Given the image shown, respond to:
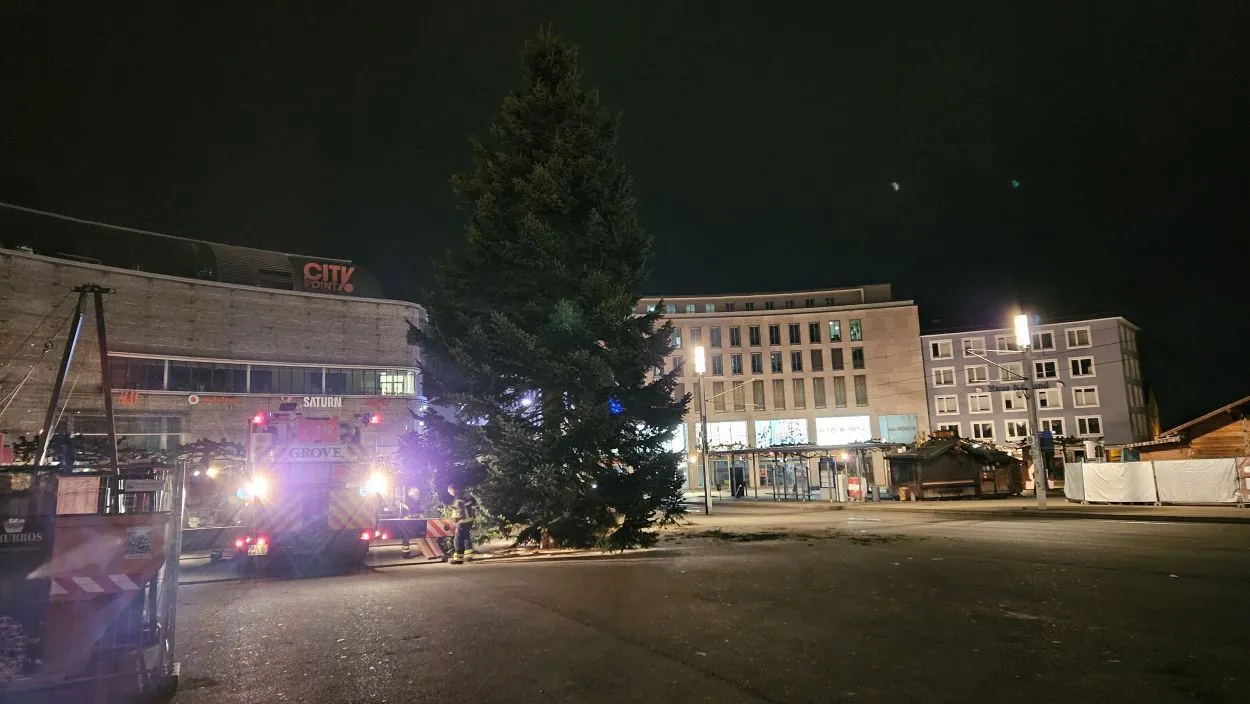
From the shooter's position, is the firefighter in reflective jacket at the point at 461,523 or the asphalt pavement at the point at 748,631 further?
the firefighter in reflective jacket at the point at 461,523

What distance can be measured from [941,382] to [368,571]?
262 feet

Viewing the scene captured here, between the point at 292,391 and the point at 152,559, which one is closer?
the point at 152,559

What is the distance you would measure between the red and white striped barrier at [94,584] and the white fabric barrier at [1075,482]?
36761 mm

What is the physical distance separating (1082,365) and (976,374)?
33.0 ft

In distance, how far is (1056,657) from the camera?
7070 millimetres

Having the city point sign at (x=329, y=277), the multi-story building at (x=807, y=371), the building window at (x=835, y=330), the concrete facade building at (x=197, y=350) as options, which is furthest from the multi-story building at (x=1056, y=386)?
the city point sign at (x=329, y=277)

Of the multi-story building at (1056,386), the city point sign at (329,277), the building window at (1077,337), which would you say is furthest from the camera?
the building window at (1077,337)

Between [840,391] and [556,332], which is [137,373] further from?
[840,391]

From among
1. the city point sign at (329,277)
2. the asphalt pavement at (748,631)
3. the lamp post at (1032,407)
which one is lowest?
the asphalt pavement at (748,631)

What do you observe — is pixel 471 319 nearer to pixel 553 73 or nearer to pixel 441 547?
pixel 441 547

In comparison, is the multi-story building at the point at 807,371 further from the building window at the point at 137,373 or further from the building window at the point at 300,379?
the building window at the point at 137,373

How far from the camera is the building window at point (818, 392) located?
281ft

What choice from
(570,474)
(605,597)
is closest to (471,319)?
(570,474)

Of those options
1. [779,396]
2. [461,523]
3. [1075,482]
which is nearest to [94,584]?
[461,523]
